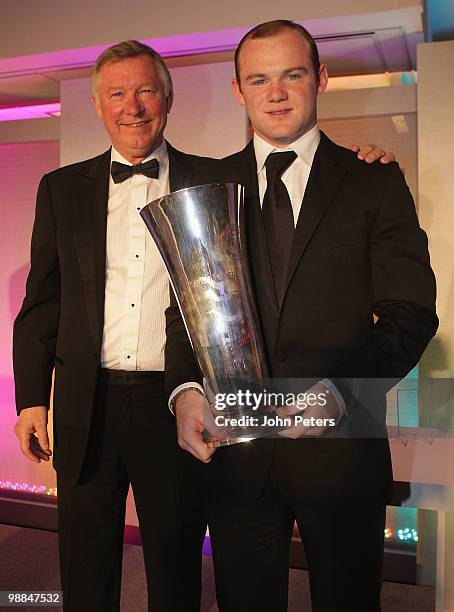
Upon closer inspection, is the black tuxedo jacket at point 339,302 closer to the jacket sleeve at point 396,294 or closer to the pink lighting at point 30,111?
the jacket sleeve at point 396,294

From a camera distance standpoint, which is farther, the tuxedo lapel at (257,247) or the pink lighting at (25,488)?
the pink lighting at (25,488)

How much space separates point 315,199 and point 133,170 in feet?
1.72

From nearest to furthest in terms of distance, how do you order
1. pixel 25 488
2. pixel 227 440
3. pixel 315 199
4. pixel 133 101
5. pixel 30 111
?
pixel 227 440
pixel 315 199
pixel 133 101
pixel 30 111
pixel 25 488

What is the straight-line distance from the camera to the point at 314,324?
1.13 metres

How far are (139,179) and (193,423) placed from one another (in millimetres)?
674

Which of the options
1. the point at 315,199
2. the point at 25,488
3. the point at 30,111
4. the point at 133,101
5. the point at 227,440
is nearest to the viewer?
the point at 227,440

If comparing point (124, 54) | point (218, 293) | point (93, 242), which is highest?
point (124, 54)

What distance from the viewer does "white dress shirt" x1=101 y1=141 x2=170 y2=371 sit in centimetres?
147

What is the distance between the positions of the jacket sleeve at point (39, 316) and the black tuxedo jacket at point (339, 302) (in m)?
0.53

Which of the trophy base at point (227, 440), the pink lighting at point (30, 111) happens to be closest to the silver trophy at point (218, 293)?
the trophy base at point (227, 440)

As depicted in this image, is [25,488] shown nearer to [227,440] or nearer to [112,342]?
[112,342]

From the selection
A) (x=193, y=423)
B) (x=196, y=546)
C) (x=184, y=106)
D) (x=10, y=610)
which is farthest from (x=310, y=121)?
(x=10, y=610)

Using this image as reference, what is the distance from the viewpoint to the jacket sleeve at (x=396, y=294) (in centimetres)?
105

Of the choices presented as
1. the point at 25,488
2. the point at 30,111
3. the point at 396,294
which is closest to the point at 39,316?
the point at 396,294
